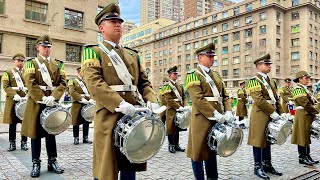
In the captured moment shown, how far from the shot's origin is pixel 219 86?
4.96 metres

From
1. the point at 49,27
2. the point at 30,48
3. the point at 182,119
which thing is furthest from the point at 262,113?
the point at 49,27

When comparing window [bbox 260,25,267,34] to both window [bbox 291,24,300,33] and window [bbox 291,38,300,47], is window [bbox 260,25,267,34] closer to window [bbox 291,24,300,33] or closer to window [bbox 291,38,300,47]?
window [bbox 291,24,300,33]

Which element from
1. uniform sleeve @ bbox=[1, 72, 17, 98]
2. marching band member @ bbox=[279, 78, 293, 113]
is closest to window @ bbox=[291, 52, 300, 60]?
marching band member @ bbox=[279, 78, 293, 113]

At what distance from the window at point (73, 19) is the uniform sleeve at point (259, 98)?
23.1 metres

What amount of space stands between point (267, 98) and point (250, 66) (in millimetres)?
56374

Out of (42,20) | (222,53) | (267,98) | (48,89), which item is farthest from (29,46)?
(222,53)

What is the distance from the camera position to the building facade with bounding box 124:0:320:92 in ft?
189

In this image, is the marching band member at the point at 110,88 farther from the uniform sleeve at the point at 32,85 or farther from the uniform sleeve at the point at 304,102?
the uniform sleeve at the point at 304,102

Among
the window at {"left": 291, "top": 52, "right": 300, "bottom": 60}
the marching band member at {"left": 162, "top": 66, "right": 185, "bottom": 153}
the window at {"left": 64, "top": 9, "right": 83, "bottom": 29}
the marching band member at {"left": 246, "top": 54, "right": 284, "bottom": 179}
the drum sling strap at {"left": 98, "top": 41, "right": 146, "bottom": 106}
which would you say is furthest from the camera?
the window at {"left": 291, "top": 52, "right": 300, "bottom": 60}

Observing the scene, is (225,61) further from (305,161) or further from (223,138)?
(223,138)

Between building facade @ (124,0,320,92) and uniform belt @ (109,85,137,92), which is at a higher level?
building facade @ (124,0,320,92)

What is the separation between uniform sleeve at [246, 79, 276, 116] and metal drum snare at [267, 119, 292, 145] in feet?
0.79

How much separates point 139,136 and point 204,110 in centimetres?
165

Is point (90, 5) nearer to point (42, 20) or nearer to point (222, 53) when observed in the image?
point (42, 20)
